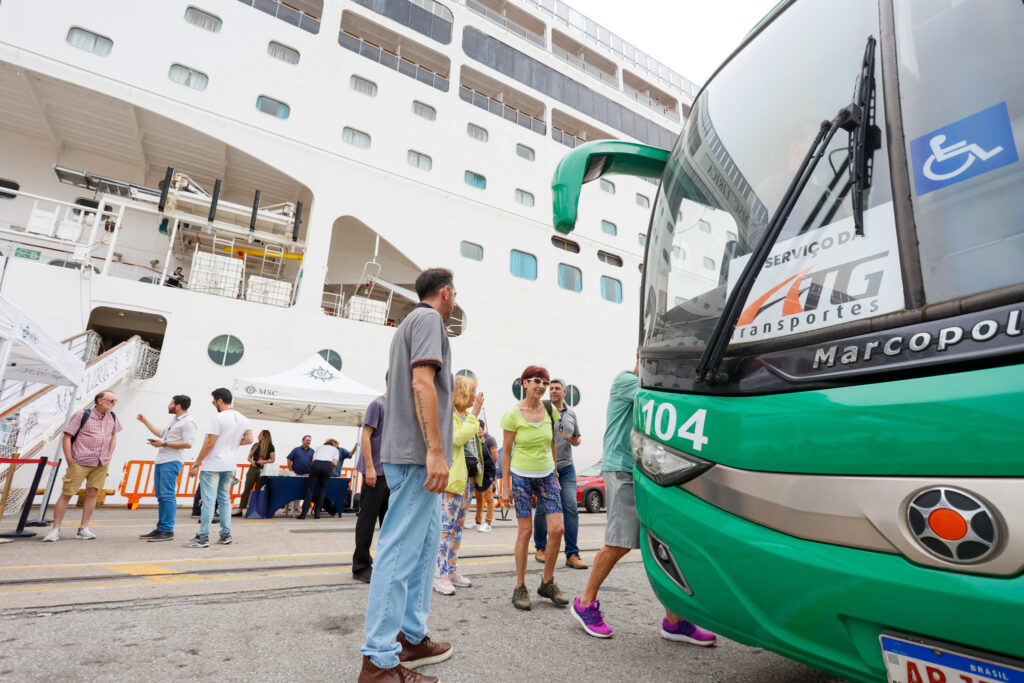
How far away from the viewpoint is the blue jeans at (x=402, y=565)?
6.33 feet

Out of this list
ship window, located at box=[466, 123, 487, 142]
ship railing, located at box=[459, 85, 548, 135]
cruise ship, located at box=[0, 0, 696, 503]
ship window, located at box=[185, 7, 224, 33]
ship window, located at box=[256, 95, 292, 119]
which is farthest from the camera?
ship railing, located at box=[459, 85, 548, 135]

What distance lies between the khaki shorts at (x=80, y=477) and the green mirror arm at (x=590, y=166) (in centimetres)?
580

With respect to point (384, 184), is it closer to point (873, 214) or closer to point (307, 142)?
point (307, 142)

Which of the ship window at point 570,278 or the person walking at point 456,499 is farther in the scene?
the ship window at point 570,278

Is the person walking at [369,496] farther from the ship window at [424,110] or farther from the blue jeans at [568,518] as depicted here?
the ship window at [424,110]

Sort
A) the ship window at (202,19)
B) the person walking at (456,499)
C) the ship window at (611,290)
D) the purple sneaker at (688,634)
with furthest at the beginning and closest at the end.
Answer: the ship window at (611,290) → the ship window at (202,19) → the person walking at (456,499) → the purple sneaker at (688,634)

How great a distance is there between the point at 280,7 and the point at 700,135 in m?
15.5

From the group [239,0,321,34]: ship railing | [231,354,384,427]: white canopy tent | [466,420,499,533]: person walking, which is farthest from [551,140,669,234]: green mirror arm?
[239,0,321,34]: ship railing

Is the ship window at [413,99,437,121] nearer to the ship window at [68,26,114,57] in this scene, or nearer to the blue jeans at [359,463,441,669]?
the ship window at [68,26,114,57]

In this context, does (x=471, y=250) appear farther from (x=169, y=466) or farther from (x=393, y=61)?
(x=169, y=466)

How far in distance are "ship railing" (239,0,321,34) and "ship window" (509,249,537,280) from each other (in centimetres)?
801

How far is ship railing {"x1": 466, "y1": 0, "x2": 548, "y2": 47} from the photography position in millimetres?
18031

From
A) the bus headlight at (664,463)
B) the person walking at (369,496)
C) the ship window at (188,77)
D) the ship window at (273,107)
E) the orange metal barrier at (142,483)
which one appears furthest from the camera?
the ship window at (273,107)

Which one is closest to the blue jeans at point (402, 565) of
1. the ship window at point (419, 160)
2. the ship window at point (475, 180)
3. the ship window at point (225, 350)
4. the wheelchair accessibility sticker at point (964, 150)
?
the wheelchair accessibility sticker at point (964, 150)
